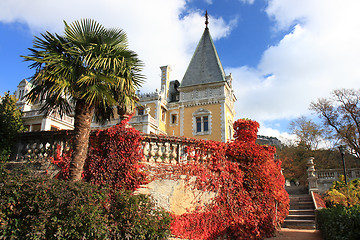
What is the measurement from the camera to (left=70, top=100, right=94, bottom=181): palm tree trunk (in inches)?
258

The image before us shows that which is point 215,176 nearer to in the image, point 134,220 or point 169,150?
point 169,150

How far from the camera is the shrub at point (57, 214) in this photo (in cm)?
500

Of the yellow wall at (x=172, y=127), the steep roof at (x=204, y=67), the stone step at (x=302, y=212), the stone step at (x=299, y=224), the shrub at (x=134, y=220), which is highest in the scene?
the steep roof at (x=204, y=67)

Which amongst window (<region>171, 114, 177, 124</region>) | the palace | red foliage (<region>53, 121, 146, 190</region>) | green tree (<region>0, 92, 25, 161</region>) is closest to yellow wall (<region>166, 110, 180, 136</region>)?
the palace

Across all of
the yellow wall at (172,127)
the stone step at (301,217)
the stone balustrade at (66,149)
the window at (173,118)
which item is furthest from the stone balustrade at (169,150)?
the window at (173,118)

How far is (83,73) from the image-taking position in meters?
7.29

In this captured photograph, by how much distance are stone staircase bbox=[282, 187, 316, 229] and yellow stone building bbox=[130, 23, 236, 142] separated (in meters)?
15.9

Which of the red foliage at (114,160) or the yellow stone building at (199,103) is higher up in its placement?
the yellow stone building at (199,103)

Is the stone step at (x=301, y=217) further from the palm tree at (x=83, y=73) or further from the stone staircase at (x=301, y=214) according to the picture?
the palm tree at (x=83, y=73)

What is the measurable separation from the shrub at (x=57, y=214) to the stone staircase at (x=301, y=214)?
8.24 meters

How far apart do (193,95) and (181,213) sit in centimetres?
2683

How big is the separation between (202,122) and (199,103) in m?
2.53

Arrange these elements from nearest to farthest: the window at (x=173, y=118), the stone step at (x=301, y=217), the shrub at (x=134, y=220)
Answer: the shrub at (x=134, y=220) < the stone step at (x=301, y=217) < the window at (x=173, y=118)

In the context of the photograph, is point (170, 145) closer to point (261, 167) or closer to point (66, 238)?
point (261, 167)
